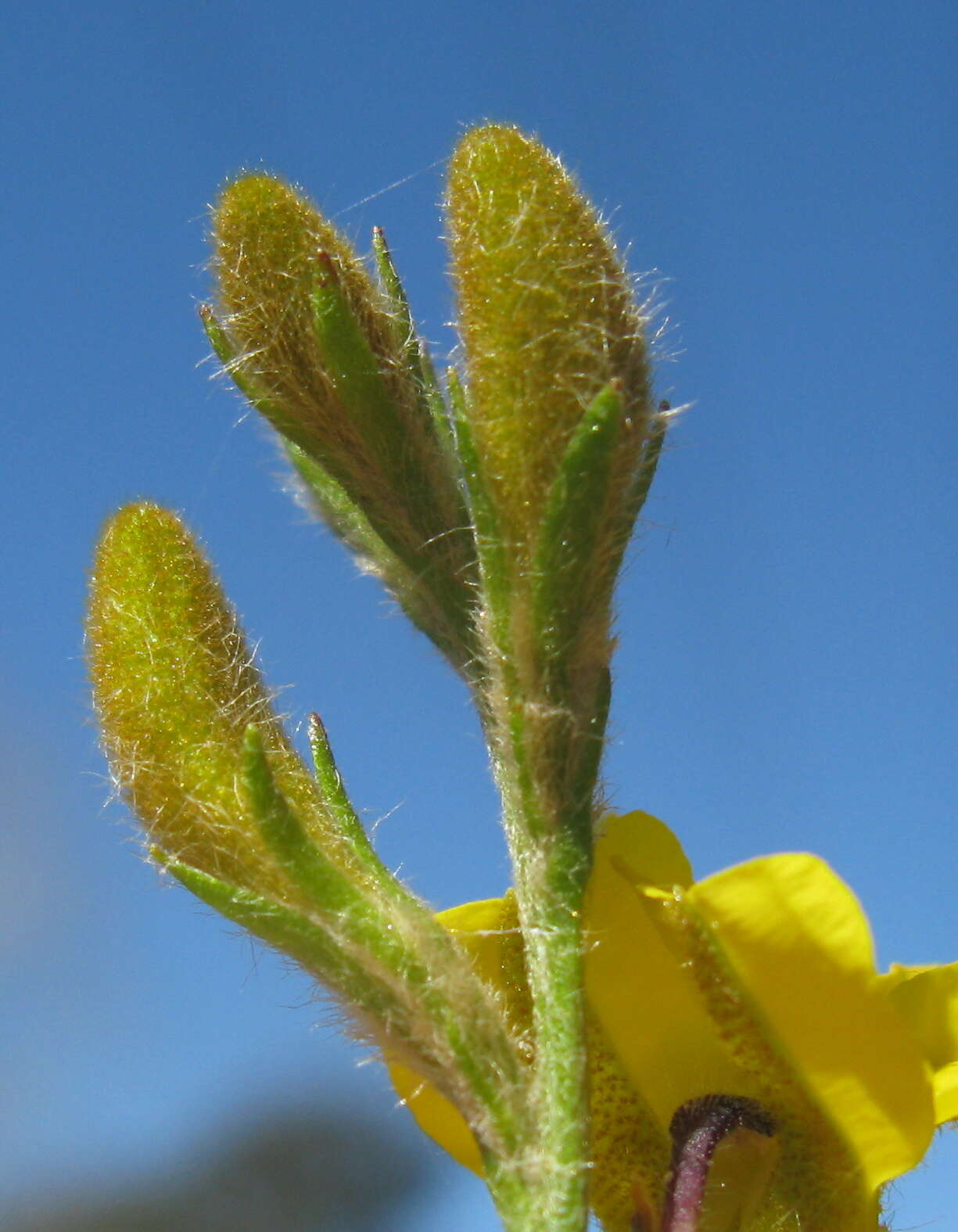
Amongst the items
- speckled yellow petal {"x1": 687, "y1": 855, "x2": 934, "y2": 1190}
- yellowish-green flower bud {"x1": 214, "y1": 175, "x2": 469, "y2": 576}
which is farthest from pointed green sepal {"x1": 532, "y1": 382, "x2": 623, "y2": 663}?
speckled yellow petal {"x1": 687, "y1": 855, "x2": 934, "y2": 1190}

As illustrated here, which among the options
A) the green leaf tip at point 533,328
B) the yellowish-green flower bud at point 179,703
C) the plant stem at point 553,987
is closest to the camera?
the plant stem at point 553,987

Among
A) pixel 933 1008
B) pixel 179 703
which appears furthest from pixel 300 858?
pixel 933 1008

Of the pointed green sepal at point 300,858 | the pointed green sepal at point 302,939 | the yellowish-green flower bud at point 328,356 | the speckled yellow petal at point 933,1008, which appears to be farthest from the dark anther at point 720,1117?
the yellowish-green flower bud at point 328,356

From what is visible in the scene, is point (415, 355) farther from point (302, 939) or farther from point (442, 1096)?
point (442, 1096)

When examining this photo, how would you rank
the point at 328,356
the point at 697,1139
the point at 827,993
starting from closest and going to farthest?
the point at 827,993, the point at 697,1139, the point at 328,356

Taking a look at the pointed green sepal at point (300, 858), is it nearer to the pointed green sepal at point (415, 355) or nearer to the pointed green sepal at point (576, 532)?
the pointed green sepal at point (576, 532)

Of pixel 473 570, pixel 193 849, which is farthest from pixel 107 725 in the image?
pixel 473 570
